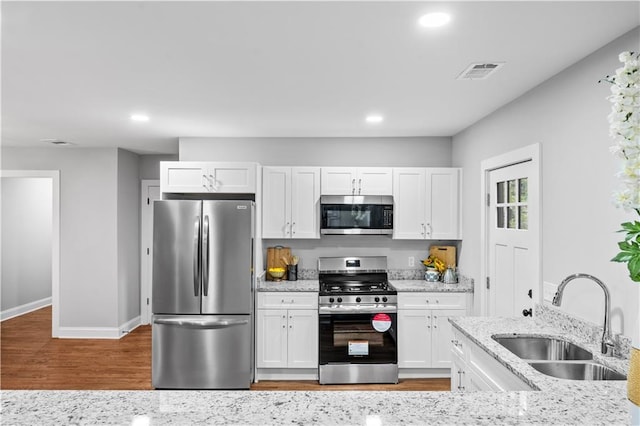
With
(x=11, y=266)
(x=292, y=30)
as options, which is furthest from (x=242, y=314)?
(x=11, y=266)

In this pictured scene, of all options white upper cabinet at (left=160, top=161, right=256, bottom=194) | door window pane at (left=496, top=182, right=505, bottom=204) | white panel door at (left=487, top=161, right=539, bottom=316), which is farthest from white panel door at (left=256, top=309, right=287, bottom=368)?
door window pane at (left=496, top=182, right=505, bottom=204)

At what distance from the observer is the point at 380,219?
4223 millimetres

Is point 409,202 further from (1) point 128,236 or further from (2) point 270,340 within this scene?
(1) point 128,236

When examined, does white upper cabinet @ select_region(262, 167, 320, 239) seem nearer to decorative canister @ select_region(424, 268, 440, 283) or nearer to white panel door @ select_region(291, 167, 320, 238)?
white panel door @ select_region(291, 167, 320, 238)

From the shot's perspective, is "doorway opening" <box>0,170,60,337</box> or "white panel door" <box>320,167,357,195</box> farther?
"doorway opening" <box>0,170,60,337</box>

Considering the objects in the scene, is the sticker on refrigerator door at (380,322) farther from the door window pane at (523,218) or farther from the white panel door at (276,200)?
the door window pane at (523,218)

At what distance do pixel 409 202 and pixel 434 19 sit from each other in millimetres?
2626

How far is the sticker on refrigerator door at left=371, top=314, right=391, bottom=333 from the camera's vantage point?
12.6ft

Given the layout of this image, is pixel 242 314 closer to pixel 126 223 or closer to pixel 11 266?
pixel 126 223

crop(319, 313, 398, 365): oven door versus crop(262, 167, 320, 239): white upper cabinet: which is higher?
crop(262, 167, 320, 239): white upper cabinet

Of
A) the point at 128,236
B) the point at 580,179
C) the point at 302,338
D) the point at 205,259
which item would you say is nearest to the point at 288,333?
the point at 302,338

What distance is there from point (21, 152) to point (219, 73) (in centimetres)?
432

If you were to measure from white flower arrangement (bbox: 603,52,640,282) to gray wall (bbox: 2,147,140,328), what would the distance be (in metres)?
5.41

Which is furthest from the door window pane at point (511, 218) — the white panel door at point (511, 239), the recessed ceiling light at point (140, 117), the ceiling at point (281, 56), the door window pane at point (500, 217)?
the recessed ceiling light at point (140, 117)
